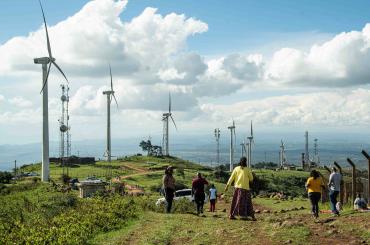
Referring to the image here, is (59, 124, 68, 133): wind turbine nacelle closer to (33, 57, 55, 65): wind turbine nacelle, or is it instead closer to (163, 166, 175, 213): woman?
(33, 57, 55, 65): wind turbine nacelle

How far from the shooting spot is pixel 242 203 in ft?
61.7

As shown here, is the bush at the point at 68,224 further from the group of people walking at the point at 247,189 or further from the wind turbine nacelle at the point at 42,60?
the wind turbine nacelle at the point at 42,60

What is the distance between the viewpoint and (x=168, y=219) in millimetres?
19781

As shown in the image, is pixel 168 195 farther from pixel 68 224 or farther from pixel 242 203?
pixel 68 224

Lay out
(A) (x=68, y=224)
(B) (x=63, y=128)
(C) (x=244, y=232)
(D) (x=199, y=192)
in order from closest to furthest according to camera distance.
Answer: (C) (x=244, y=232), (A) (x=68, y=224), (D) (x=199, y=192), (B) (x=63, y=128)

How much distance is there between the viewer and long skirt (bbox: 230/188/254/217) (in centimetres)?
1875

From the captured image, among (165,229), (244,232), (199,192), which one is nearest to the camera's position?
(244,232)

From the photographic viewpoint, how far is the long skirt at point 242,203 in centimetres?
1875

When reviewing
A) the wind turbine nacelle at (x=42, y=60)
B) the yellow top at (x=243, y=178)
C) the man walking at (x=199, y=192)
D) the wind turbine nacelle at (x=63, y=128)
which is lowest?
the man walking at (x=199, y=192)

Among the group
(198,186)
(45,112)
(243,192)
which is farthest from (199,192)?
(45,112)

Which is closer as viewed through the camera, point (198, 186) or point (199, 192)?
point (199, 192)

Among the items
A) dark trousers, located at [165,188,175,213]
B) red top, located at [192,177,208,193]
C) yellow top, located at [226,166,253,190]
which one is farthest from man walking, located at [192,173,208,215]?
yellow top, located at [226,166,253,190]

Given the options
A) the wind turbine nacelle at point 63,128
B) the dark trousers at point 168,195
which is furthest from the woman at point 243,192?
the wind turbine nacelle at point 63,128

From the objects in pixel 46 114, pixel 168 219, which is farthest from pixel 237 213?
pixel 46 114
